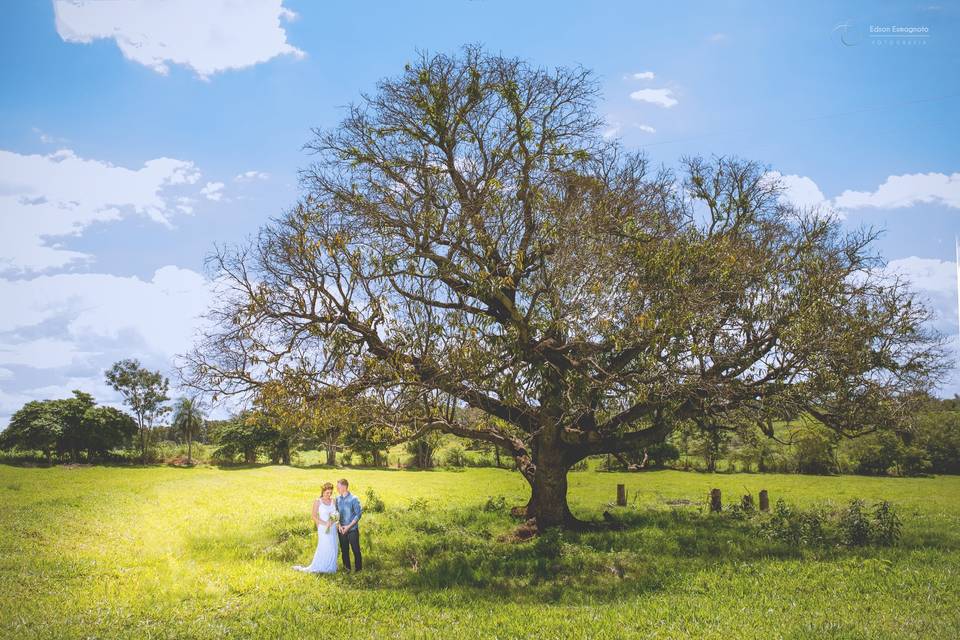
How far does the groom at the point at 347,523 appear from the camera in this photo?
37.4 feet

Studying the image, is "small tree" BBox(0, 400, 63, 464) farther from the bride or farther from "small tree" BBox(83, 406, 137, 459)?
A: the bride

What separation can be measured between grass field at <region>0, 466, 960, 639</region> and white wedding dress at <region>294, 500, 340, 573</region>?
60 cm

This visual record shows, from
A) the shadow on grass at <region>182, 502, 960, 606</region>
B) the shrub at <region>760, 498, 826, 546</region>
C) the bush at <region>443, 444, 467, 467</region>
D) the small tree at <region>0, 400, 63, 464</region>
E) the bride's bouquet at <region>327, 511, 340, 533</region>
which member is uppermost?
the small tree at <region>0, 400, 63, 464</region>

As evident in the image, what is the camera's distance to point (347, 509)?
11.5 metres

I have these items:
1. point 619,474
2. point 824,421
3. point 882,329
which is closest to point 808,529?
point 824,421

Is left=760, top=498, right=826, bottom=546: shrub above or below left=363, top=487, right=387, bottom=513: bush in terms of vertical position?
above

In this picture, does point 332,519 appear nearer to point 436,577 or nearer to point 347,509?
point 347,509

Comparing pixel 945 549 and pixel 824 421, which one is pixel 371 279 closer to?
pixel 824 421

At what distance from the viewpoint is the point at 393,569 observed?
38.6 ft

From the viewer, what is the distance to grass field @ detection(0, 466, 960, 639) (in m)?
8.00

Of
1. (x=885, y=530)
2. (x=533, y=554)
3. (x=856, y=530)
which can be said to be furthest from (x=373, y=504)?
(x=885, y=530)

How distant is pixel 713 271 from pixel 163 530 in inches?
613

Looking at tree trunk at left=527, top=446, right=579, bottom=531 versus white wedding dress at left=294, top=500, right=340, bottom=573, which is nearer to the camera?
white wedding dress at left=294, top=500, right=340, bottom=573

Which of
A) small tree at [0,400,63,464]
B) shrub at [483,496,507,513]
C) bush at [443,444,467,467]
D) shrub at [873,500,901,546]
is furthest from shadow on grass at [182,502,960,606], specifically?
bush at [443,444,467,467]
